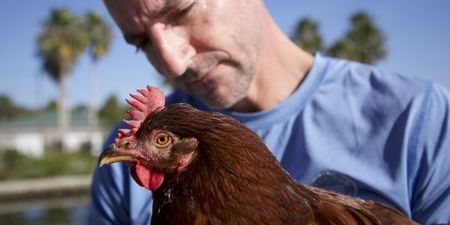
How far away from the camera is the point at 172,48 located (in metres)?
2.22

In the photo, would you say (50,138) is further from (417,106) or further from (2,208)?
(417,106)

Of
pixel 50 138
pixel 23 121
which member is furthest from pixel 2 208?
pixel 23 121

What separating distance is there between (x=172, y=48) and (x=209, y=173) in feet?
2.78

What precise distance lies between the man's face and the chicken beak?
2.19 feet

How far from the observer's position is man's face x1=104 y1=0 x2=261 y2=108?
219 centimetres

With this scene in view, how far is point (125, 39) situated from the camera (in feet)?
7.99

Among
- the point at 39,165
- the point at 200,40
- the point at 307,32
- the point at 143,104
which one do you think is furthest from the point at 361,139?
the point at 307,32

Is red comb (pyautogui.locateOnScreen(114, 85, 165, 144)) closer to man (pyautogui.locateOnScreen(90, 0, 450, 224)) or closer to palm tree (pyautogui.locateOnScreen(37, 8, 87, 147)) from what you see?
man (pyautogui.locateOnScreen(90, 0, 450, 224))

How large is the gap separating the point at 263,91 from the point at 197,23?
24.5 inches

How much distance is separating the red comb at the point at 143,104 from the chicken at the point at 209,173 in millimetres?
48

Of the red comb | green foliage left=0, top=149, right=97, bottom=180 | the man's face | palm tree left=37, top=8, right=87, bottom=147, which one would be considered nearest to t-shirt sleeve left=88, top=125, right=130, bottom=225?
the man's face

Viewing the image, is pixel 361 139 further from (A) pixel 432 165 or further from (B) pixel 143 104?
(B) pixel 143 104

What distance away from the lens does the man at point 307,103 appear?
2.19 m

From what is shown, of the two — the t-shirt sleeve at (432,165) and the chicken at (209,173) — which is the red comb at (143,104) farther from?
the t-shirt sleeve at (432,165)
